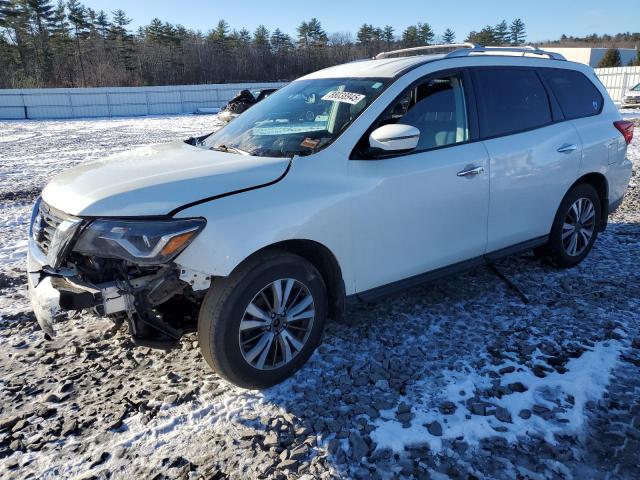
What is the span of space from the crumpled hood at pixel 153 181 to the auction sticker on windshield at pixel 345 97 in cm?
75

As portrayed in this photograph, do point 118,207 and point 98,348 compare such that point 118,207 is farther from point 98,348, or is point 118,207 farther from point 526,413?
point 526,413

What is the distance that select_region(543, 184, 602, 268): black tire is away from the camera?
15.6 feet

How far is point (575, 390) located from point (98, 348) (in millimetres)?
3150

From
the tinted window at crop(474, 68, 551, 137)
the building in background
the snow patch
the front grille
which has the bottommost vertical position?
the snow patch

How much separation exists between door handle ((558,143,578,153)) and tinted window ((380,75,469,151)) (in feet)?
3.71

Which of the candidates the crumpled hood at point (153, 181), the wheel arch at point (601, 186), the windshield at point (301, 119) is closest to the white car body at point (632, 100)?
the wheel arch at point (601, 186)

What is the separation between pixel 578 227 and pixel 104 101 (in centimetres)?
3091

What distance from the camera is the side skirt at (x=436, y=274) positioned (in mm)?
3492

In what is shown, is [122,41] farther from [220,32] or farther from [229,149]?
[229,149]

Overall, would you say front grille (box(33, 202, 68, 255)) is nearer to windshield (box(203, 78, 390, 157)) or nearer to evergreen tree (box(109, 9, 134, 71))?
windshield (box(203, 78, 390, 157))

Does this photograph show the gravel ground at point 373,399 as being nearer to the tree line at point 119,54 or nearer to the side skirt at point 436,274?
the side skirt at point 436,274

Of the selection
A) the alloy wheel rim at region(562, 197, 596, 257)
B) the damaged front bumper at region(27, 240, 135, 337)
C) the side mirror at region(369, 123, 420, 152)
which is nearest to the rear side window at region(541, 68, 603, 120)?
the alloy wheel rim at region(562, 197, 596, 257)

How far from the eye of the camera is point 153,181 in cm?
296

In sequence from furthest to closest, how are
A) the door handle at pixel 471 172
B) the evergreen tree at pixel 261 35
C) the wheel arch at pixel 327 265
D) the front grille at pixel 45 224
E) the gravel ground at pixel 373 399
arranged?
1. the evergreen tree at pixel 261 35
2. the door handle at pixel 471 172
3. the wheel arch at pixel 327 265
4. the front grille at pixel 45 224
5. the gravel ground at pixel 373 399
